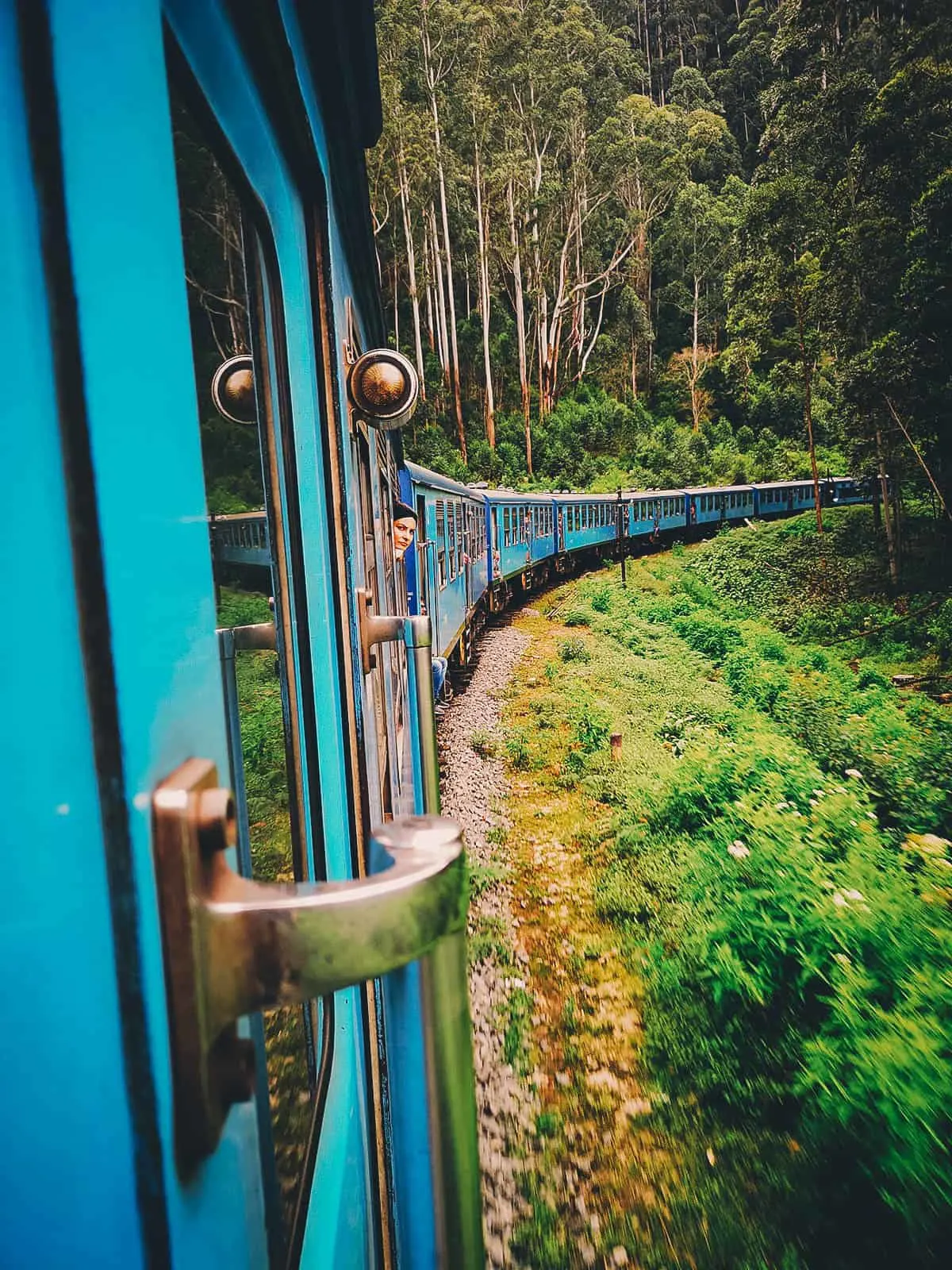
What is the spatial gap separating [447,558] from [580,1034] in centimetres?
551

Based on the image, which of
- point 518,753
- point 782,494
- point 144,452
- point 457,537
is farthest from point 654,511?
point 144,452

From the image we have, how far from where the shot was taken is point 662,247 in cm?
3647

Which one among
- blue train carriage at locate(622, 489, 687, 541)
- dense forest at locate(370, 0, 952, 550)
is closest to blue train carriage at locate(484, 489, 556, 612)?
blue train carriage at locate(622, 489, 687, 541)

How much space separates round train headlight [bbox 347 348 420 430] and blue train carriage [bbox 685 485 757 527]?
75.2 feet

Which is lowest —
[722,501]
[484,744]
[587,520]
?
[484,744]

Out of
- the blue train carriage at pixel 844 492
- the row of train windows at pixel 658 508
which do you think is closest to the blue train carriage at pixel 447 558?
the row of train windows at pixel 658 508

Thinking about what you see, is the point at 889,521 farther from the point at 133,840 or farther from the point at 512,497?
the point at 133,840

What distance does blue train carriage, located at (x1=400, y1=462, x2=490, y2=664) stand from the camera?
583cm

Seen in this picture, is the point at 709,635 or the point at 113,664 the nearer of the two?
the point at 113,664

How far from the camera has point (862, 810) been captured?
505cm

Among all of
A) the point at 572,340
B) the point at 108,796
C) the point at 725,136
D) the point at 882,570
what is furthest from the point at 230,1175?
the point at 725,136

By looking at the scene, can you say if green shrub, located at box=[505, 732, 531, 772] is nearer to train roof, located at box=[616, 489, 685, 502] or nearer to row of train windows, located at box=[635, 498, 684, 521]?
train roof, located at box=[616, 489, 685, 502]

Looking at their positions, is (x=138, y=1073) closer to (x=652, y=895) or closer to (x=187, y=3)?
(x=187, y=3)

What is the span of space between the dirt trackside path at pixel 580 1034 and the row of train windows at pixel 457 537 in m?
2.18
